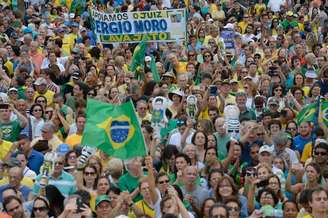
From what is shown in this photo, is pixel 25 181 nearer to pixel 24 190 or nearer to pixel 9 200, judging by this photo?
pixel 24 190

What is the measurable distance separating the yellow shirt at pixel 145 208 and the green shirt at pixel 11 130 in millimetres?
3571

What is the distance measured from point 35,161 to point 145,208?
233 centimetres

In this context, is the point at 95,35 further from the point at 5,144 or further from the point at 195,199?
the point at 195,199

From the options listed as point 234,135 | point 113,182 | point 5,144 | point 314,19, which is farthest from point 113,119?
point 314,19

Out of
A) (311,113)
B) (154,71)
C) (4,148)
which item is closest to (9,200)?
(4,148)

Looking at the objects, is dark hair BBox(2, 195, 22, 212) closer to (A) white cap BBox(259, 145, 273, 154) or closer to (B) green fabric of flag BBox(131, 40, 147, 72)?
(A) white cap BBox(259, 145, 273, 154)

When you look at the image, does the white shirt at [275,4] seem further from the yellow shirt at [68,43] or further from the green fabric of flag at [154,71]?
the green fabric of flag at [154,71]

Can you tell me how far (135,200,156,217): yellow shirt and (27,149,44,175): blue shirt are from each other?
2117 mm

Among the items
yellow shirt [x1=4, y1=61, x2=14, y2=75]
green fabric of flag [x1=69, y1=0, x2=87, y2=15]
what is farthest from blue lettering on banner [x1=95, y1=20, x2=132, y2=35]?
green fabric of flag [x1=69, y1=0, x2=87, y2=15]

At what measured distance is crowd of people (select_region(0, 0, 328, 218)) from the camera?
10.3m

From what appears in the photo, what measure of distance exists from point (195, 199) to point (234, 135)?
296 cm

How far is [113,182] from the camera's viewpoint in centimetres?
1095

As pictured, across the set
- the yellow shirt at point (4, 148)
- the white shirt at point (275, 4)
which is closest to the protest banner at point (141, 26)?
the yellow shirt at point (4, 148)

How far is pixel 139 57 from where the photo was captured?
57.0 ft
